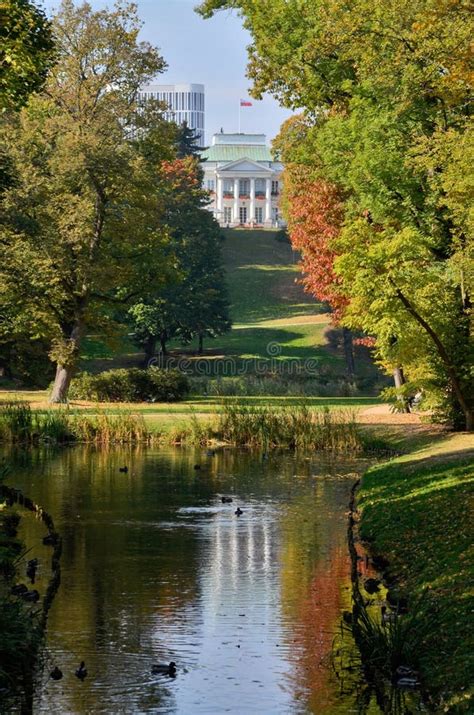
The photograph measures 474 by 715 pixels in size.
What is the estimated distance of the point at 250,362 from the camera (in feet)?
249

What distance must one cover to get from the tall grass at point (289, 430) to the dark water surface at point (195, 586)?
4.47 m

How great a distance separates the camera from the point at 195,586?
1734 cm

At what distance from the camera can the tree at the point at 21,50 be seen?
2266cm

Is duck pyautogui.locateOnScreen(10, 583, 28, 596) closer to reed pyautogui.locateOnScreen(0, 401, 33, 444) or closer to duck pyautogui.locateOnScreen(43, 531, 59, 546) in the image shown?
duck pyautogui.locateOnScreen(43, 531, 59, 546)

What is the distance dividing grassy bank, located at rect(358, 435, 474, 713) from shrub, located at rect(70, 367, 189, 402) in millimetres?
18655

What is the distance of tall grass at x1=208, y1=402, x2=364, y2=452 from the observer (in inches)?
1371

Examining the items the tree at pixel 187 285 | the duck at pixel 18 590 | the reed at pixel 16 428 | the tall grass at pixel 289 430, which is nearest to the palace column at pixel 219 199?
the tree at pixel 187 285

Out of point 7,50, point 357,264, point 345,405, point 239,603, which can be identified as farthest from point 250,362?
point 239,603

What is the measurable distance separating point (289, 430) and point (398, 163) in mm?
8102

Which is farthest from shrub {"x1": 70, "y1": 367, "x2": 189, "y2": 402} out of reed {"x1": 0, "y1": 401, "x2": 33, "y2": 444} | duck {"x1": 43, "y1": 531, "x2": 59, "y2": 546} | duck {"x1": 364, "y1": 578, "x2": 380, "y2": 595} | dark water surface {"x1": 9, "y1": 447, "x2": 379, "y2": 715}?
duck {"x1": 364, "y1": 578, "x2": 380, "y2": 595}

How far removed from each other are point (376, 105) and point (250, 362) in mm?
38578

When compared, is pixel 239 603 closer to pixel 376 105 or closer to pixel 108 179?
pixel 376 105

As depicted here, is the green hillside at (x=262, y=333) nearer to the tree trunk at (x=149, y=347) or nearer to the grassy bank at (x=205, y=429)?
the tree trunk at (x=149, y=347)

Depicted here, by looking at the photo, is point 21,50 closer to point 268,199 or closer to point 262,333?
point 262,333
